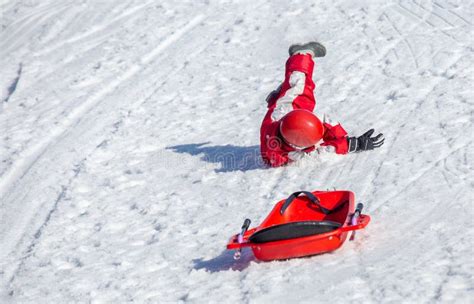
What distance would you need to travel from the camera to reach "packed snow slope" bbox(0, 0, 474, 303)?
14.3ft

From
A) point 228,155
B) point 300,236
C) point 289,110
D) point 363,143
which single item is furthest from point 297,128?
point 300,236

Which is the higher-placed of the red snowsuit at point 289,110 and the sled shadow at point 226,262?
the sled shadow at point 226,262

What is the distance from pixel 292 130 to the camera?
5.69 meters

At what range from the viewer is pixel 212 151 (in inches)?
273

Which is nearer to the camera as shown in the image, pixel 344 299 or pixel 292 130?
pixel 344 299

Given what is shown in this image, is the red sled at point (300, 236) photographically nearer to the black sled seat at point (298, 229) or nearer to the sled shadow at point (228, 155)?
the black sled seat at point (298, 229)

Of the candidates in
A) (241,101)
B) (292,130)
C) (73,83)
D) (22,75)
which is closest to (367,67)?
(241,101)

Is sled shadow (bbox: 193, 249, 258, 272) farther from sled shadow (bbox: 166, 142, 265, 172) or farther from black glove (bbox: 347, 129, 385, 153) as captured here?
black glove (bbox: 347, 129, 385, 153)

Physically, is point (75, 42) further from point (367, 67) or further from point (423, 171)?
point (423, 171)

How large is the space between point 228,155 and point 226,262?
7.20 ft

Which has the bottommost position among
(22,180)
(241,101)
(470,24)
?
(470,24)

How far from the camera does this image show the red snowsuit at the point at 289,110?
6.06 meters

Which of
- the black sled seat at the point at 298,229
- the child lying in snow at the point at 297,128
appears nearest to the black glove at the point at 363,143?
the child lying in snow at the point at 297,128

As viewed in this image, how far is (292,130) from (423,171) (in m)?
0.94
